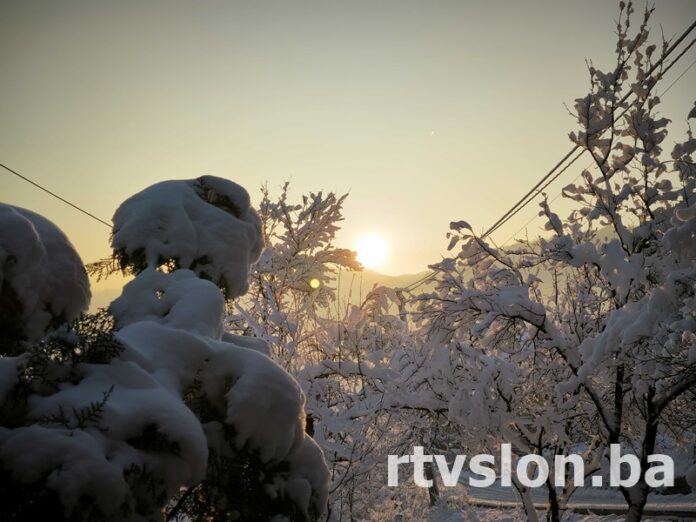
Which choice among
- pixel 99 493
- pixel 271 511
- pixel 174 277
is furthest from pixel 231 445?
pixel 174 277

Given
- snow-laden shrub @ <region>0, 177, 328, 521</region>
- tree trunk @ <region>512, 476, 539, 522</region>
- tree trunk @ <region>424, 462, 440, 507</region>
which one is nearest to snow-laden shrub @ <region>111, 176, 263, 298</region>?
snow-laden shrub @ <region>0, 177, 328, 521</region>

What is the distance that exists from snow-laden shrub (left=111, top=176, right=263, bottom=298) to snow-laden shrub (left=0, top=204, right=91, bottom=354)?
3.20ft

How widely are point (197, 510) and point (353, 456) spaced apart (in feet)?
14.5

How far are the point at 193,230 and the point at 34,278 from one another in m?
1.45

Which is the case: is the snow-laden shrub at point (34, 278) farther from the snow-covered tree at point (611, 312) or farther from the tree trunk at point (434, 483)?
the tree trunk at point (434, 483)

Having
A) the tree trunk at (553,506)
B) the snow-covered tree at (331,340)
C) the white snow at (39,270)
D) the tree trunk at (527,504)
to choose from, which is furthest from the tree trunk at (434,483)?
the white snow at (39,270)

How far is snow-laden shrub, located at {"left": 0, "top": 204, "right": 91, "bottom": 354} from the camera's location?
2234 mm

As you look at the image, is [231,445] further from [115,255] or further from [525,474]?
[525,474]

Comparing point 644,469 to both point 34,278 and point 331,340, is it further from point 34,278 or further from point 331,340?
point 34,278

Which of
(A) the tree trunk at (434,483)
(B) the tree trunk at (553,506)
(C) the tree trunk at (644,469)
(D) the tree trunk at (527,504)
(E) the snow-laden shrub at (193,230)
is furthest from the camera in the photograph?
(A) the tree trunk at (434,483)

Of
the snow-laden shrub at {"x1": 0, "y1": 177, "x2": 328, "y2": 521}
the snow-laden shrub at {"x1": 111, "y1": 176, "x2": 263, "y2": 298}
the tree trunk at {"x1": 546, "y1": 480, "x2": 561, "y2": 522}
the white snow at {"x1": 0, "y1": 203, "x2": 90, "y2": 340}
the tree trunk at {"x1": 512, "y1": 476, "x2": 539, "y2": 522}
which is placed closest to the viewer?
the snow-laden shrub at {"x1": 0, "y1": 177, "x2": 328, "y2": 521}

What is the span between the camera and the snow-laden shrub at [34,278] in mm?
2234

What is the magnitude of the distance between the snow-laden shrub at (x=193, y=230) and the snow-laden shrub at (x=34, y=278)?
976 mm

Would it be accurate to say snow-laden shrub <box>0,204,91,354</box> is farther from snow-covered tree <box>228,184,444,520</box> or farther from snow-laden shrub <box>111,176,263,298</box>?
snow-covered tree <box>228,184,444,520</box>
